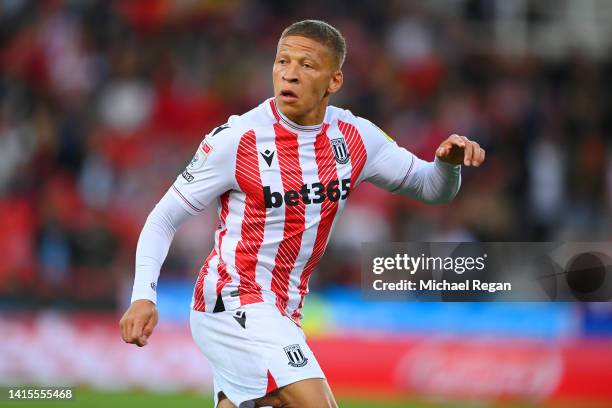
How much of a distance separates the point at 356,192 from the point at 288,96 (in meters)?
7.06

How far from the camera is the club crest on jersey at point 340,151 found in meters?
5.33

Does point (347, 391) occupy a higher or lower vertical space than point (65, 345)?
lower

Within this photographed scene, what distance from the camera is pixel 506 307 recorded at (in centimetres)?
1002

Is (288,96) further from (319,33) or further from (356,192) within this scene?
(356,192)

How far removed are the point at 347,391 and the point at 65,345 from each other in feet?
8.99

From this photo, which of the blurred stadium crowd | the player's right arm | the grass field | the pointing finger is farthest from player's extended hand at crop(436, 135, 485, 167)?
the blurred stadium crowd

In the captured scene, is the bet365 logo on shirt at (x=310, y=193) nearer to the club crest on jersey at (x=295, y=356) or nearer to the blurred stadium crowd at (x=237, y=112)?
the club crest on jersey at (x=295, y=356)

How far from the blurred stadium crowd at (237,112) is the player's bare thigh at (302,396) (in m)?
6.55

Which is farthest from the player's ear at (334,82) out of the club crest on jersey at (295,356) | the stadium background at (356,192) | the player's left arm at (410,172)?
the stadium background at (356,192)

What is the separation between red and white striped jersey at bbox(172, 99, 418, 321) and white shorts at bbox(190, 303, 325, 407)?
0.07 meters

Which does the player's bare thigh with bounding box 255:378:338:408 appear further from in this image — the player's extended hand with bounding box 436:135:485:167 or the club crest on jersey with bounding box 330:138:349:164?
the player's extended hand with bounding box 436:135:485:167

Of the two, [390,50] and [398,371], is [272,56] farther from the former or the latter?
[398,371]

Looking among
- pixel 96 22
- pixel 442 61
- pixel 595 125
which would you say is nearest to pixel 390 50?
pixel 442 61

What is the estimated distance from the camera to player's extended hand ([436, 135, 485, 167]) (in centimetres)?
510
